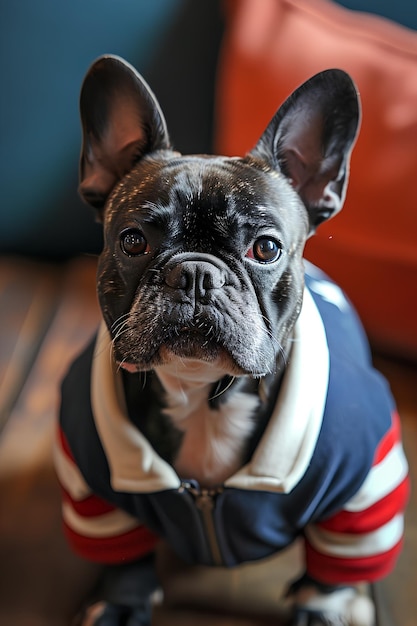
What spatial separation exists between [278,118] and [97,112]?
0.19m

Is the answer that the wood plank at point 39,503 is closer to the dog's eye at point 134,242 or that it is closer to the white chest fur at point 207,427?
the white chest fur at point 207,427

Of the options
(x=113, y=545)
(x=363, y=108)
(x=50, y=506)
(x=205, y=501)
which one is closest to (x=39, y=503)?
(x=50, y=506)

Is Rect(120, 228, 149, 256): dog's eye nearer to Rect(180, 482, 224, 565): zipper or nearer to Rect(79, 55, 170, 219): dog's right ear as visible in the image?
Rect(79, 55, 170, 219): dog's right ear

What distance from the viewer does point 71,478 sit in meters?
0.91

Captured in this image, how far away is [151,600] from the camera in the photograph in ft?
3.29

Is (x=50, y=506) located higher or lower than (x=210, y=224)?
lower

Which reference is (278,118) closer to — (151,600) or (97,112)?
(97,112)

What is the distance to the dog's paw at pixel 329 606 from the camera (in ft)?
3.21

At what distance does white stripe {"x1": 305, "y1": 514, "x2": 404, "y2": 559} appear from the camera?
0.90 metres

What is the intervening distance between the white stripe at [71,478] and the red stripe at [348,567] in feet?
0.95

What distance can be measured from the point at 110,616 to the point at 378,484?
0.40 meters

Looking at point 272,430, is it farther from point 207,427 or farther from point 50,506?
point 50,506

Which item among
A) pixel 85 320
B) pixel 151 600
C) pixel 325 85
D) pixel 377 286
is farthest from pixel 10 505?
pixel 325 85

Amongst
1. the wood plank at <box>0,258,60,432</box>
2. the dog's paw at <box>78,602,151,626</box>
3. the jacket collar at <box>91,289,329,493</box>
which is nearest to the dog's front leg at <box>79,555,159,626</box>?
the dog's paw at <box>78,602,151,626</box>
